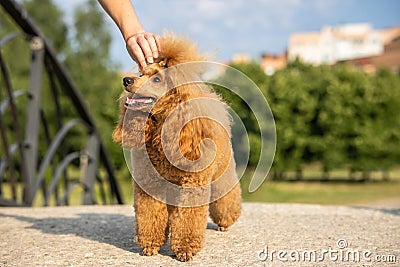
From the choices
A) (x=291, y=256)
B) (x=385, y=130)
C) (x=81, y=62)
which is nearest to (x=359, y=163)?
(x=385, y=130)

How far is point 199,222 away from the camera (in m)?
4.17

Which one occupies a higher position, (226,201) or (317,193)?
(226,201)

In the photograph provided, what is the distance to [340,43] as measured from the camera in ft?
264

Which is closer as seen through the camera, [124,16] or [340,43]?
[124,16]

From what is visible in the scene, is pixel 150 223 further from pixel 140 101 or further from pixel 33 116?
pixel 33 116

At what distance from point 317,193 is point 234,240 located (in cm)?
2502

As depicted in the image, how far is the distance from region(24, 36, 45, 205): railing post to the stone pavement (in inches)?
79.4

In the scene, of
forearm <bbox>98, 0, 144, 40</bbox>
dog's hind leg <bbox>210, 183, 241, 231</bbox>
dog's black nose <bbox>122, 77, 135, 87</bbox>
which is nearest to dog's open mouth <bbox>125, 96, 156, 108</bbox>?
dog's black nose <bbox>122, 77, 135, 87</bbox>

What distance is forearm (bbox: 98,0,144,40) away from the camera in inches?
163

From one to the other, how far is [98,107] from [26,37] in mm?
28498

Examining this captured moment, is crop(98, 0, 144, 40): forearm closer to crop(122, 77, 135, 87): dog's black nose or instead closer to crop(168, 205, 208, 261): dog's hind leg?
crop(122, 77, 135, 87): dog's black nose

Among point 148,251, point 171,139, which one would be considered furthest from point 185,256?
point 171,139

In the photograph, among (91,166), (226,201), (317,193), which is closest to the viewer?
(226,201)

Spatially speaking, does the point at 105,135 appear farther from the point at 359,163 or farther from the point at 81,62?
the point at 359,163
